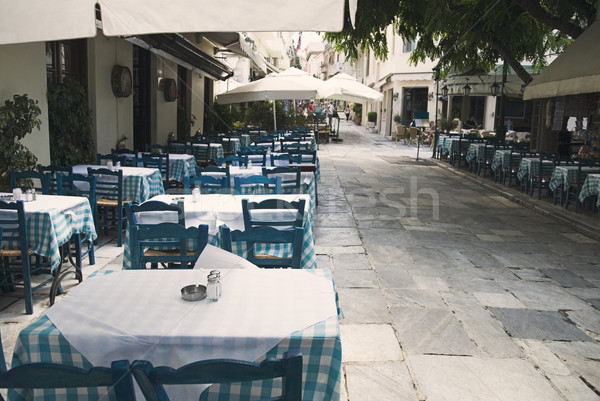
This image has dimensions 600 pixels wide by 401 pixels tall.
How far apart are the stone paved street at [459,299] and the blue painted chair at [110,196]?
34cm

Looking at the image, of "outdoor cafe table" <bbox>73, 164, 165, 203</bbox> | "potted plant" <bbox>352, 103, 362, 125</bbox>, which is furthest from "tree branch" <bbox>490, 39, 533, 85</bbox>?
"potted plant" <bbox>352, 103, 362, 125</bbox>

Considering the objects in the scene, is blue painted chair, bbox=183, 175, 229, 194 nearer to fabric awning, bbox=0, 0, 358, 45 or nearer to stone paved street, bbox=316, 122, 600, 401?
stone paved street, bbox=316, 122, 600, 401

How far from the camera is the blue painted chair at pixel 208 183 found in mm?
5684

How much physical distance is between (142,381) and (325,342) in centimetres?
75

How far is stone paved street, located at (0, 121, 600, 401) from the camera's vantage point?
3.31m

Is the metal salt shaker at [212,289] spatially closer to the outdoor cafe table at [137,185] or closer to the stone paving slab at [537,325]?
the stone paving slab at [537,325]

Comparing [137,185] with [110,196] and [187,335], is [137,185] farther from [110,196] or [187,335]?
[187,335]

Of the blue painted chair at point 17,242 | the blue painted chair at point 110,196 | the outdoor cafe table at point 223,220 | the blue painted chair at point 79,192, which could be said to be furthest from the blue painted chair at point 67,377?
the blue painted chair at point 110,196

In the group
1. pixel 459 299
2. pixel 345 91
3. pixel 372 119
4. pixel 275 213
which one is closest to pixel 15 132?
pixel 275 213

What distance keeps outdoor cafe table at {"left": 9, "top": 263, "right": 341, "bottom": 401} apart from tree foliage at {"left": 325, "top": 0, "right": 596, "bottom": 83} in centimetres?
704

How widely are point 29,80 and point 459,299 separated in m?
6.20

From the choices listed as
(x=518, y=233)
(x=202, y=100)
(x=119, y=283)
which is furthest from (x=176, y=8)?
(x=202, y=100)

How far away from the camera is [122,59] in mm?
10805

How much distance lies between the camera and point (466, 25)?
37.2ft
